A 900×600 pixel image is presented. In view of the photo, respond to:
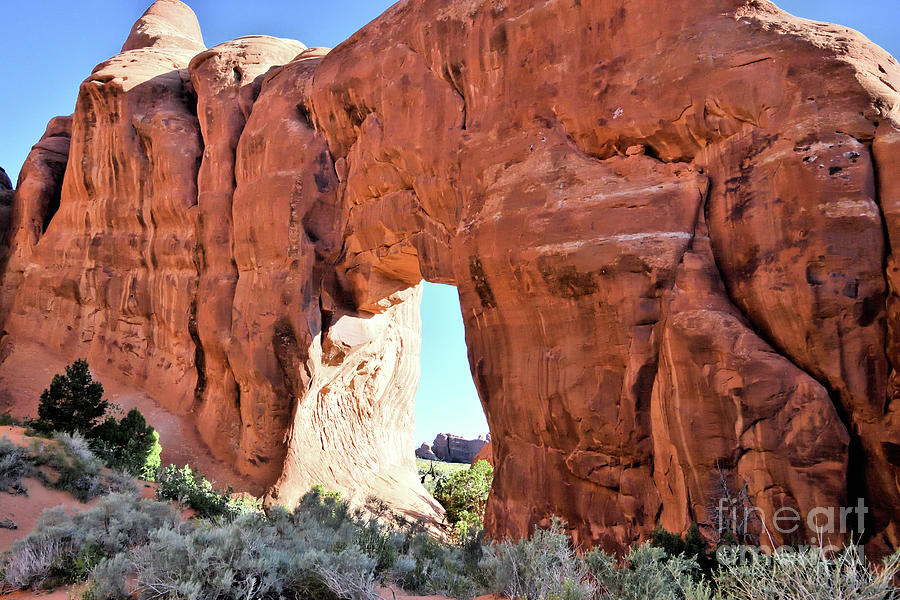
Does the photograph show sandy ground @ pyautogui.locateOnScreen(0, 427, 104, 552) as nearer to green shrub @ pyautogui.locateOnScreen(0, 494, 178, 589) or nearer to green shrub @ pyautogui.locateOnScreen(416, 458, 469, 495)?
green shrub @ pyautogui.locateOnScreen(0, 494, 178, 589)

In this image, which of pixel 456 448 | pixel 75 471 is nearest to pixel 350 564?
pixel 75 471

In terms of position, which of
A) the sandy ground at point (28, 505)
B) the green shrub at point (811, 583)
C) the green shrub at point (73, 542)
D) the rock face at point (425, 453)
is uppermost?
the green shrub at point (811, 583)

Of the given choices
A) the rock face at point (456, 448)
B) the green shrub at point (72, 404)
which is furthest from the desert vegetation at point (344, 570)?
the rock face at point (456, 448)

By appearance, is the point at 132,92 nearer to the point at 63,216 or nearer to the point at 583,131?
the point at 63,216

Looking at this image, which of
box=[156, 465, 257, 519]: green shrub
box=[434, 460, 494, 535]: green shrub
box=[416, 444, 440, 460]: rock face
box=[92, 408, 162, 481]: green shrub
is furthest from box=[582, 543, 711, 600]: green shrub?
box=[416, 444, 440, 460]: rock face

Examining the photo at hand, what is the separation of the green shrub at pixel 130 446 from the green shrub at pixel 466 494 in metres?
9.19

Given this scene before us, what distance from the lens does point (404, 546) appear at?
8648mm

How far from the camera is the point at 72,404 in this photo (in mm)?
14039

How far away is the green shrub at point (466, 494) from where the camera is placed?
63.8 feet

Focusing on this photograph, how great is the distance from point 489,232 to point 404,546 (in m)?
5.69

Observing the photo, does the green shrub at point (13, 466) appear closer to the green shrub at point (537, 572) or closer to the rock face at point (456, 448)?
the green shrub at point (537, 572)

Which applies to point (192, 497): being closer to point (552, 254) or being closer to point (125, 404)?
point (552, 254)

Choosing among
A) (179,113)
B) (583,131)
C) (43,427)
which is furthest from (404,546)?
(179,113)

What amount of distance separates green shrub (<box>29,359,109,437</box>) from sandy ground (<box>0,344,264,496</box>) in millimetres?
2649
